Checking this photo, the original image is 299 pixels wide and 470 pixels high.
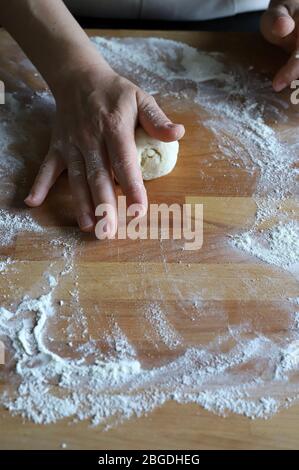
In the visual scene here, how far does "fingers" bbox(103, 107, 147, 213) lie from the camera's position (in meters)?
0.88

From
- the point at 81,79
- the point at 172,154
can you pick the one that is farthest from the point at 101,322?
the point at 81,79

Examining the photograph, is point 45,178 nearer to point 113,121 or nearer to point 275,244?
point 113,121

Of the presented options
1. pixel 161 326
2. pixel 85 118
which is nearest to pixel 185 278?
pixel 161 326

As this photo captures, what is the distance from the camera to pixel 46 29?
1047mm

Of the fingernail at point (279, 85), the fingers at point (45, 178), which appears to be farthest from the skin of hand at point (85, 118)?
the fingernail at point (279, 85)

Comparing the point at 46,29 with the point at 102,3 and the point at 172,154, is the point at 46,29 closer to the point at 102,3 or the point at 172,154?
the point at 102,3

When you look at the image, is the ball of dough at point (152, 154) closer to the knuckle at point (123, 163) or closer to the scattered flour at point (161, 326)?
the knuckle at point (123, 163)

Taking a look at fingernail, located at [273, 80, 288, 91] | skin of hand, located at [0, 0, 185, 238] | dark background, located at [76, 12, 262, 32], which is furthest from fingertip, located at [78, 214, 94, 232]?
dark background, located at [76, 12, 262, 32]

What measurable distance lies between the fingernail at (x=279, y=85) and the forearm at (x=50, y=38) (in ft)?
1.25

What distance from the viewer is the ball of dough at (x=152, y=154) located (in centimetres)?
93

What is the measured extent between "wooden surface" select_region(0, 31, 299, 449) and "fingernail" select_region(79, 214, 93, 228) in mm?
23

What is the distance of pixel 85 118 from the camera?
950 mm

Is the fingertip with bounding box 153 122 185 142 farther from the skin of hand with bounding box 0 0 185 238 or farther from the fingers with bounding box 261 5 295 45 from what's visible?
the fingers with bounding box 261 5 295 45

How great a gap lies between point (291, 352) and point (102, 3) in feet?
3.11
